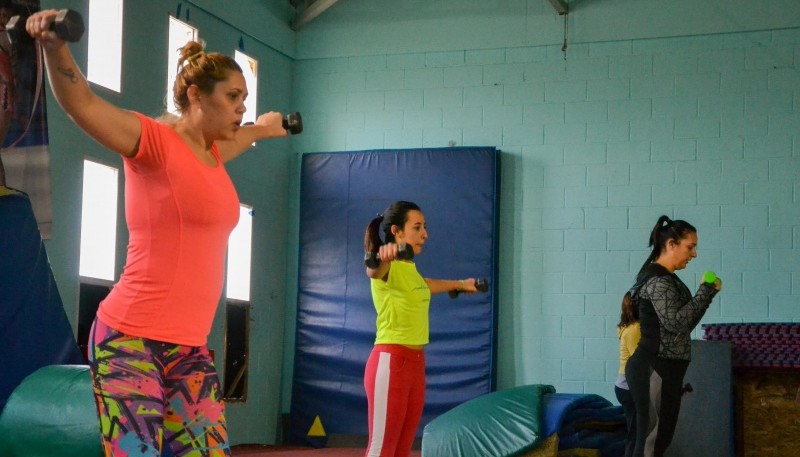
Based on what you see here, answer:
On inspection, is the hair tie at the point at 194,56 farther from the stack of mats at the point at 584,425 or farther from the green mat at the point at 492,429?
the stack of mats at the point at 584,425

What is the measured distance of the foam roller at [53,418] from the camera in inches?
175

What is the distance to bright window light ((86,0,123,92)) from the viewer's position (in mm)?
6812

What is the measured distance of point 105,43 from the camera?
6.91m

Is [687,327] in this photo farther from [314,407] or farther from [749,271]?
[314,407]

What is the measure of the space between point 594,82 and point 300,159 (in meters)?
2.72

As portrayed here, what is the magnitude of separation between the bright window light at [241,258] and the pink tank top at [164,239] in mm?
6193

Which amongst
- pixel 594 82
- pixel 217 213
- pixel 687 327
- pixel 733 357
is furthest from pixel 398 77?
pixel 217 213

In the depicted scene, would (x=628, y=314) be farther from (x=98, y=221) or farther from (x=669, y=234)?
(x=98, y=221)

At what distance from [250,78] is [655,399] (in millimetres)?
5136

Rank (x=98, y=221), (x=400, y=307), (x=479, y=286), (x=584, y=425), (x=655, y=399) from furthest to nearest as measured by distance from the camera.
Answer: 1. (x=98, y=221)
2. (x=584, y=425)
3. (x=479, y=286)
4. (x=655, y=399)
5. (x=400, y=307)

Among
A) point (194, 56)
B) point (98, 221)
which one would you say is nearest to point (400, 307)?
point (194, 56)

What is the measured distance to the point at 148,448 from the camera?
7.29ft

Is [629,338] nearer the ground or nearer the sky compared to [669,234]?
nearer the ground

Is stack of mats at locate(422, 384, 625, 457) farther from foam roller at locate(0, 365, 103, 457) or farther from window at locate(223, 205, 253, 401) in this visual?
window at locate(223, 205, 253, 401)
